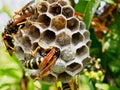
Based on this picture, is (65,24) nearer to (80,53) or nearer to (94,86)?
(80,53)

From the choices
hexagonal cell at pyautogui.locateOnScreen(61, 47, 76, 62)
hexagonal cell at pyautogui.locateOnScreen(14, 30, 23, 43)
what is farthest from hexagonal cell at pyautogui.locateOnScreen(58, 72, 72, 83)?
hexagonal cell at pyautogui.locateOnScreen(14, 30, 23, 43)

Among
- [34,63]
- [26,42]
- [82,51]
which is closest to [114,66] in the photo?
[82,51]

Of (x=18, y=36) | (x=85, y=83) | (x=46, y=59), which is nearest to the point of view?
(x=46, y=59)

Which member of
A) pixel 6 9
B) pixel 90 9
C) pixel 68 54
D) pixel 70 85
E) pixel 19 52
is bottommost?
pixel 70 85

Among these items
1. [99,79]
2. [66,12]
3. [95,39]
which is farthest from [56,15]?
[95,39]

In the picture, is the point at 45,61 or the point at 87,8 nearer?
the point at 45,61

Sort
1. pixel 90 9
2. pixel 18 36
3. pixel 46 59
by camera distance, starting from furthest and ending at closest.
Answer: pixel 90 9
pixel 18 36
pixel 46 59

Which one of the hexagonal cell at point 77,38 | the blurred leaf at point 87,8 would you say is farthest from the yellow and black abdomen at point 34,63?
the blurred leaf at point 87,8

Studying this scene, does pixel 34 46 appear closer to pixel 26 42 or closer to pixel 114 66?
pixel 26 42
